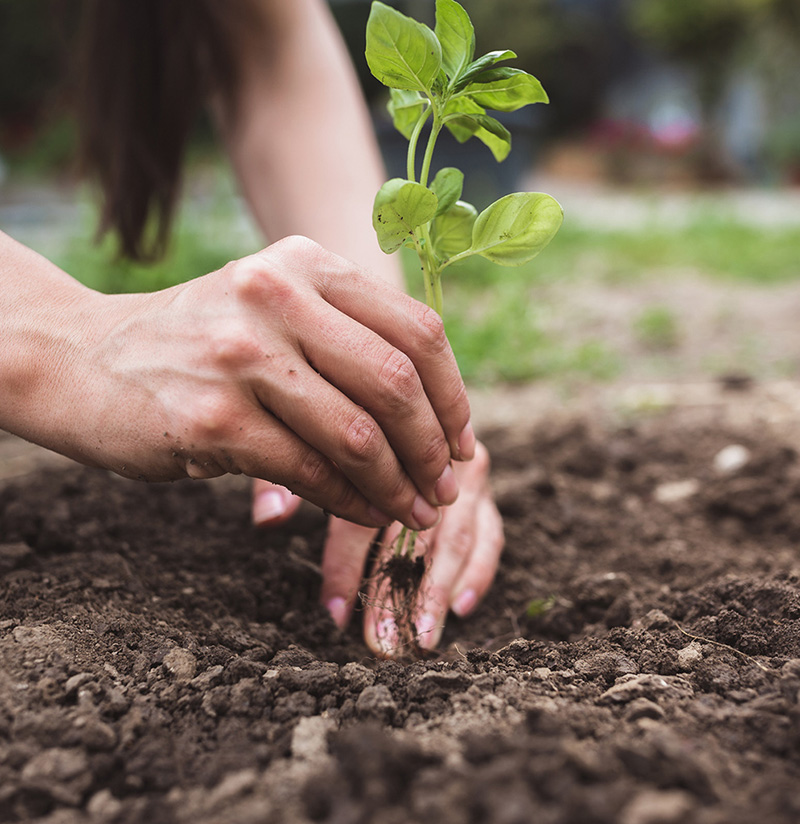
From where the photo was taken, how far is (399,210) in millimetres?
996

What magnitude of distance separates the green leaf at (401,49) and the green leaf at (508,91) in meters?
0.07

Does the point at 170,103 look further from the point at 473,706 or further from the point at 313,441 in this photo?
the point at 473,706

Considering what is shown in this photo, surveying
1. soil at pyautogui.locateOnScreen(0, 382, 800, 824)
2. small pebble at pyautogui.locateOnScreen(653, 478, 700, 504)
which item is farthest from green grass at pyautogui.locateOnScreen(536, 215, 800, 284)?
soil at pyautogui.locateOnScreen(0, 382, 800, 824)

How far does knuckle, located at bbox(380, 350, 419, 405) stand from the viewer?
3.19 feet

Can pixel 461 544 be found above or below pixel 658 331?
above

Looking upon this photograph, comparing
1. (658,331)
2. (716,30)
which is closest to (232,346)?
(658,331)

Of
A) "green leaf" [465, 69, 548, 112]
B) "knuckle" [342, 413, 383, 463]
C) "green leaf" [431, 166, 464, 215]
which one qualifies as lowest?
"knuckle" [342, 413, 383, 463]

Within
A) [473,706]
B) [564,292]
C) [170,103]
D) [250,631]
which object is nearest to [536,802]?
[473,706]

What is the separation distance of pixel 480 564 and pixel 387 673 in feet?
1.49

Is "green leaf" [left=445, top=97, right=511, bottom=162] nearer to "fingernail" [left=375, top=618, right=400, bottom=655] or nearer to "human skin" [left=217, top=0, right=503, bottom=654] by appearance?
"human skin" [left=217, top=0, right=503, bottom=654]

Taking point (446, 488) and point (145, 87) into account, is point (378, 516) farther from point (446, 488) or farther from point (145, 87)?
point (145, 87)

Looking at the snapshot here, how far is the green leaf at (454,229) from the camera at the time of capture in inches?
45.0

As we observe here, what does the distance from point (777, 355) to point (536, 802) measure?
9.17 ft

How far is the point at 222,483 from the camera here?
1869 millimetres
